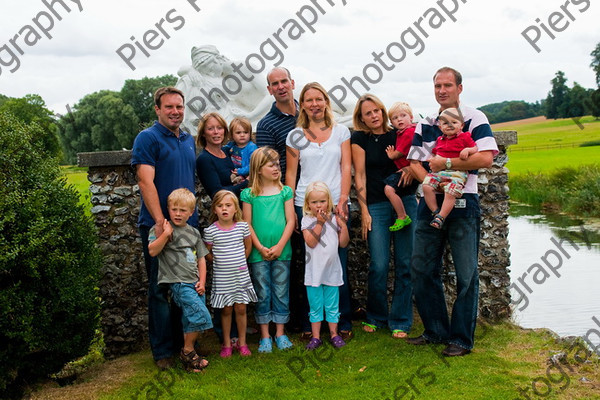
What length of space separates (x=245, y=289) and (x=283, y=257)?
1.37 ft

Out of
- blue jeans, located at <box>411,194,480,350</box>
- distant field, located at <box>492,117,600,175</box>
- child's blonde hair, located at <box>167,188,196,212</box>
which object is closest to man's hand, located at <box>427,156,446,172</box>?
blue jeans, located at <box>411,194,480,350</box>

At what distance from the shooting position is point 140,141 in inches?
157

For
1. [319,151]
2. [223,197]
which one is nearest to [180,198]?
[223,197]

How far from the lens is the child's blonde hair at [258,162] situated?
4.42 m

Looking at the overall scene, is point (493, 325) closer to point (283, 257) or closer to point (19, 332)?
point (283, 257)

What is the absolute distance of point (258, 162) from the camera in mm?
4426

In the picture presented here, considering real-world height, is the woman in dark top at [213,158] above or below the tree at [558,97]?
below

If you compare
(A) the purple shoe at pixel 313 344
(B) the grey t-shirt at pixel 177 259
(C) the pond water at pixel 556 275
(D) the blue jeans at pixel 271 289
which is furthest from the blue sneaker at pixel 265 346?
(C) the pond water at pixel 556 275

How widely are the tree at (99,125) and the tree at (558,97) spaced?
25.2 m

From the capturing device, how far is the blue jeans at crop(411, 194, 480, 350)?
411cm

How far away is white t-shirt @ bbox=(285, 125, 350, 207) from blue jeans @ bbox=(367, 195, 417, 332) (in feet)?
1.37

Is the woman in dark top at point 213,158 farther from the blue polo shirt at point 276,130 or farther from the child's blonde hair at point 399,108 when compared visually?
the child's blonde hair at point 399,108

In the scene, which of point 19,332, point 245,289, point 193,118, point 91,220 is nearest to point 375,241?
point 245,289

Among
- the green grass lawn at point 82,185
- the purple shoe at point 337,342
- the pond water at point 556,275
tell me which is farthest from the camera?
the pond water at point 556,275
